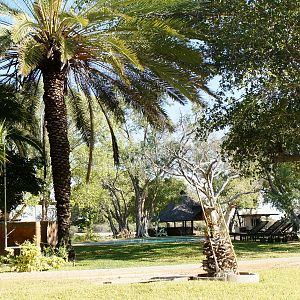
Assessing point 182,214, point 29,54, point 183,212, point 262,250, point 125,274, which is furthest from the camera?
point 183,212

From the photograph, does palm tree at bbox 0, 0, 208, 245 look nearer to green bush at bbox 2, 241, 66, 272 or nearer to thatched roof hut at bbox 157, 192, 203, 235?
green bush at bbox 2, 241, 66, 272

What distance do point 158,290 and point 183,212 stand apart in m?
38.4

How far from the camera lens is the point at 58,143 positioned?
16047 mm

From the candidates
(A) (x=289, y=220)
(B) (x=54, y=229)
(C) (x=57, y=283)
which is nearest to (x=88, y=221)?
(A) (x=289, y=220)

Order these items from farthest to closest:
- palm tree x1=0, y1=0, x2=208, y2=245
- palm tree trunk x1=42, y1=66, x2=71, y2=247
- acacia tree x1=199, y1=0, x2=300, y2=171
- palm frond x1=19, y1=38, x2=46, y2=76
Answer: palm tree trunk x1=42, y1=66, x2=71, y2=247, acacia tree x1=199, y1=0, x2=300, y2=171, palm tree x1=0, y1=0, x2=208, y2=245, palm frond x1=19, y1=38, x2=46, y2=76

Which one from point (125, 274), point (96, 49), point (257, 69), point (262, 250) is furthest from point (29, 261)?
point (262, 250)

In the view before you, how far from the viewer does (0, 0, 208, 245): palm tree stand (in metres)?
13.7

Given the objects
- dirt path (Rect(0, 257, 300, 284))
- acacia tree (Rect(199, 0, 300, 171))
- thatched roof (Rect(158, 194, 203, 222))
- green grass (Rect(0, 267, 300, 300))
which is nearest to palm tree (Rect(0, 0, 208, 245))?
acacia tree (Rect(199, 0, 300, 171))

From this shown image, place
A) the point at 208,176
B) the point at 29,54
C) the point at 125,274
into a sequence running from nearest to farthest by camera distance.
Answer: the point at 125,274, the point at 29,54, the point at 208,176

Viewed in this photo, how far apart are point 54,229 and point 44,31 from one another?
323 inches

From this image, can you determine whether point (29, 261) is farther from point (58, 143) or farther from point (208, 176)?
point (208, 176)

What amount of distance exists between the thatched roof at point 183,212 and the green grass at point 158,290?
35.6 m

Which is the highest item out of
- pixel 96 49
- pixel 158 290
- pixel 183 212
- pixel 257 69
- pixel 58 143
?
pixel 96 49

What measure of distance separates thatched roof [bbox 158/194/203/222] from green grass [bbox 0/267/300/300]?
35.6 m
